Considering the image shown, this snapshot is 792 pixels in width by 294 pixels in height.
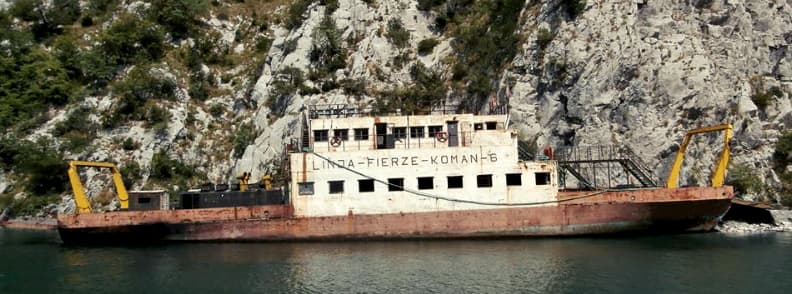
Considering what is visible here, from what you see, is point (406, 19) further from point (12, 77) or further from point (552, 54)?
point (12, 77)

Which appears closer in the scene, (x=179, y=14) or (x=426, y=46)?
(x=426, y=46)

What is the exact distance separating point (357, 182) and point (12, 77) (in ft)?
148

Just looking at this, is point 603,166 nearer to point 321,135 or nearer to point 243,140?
point 321,135

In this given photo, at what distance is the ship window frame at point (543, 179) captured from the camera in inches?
1185

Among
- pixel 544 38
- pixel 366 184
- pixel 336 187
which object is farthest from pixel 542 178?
pixel 544 38

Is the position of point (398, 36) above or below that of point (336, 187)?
above

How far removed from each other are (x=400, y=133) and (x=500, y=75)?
1474cm

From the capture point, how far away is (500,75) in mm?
43062

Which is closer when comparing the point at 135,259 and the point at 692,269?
the point at 692,269

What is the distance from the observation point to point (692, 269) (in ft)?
73.8

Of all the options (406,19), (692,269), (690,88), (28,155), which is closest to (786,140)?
(690,88)

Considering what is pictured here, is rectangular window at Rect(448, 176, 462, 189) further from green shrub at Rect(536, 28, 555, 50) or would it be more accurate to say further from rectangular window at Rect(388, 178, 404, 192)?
green shrub at Rect(536, 28, 555, 50)

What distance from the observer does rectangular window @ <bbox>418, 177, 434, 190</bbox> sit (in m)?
29.8

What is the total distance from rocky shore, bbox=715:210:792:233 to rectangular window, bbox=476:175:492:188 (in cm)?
1271
